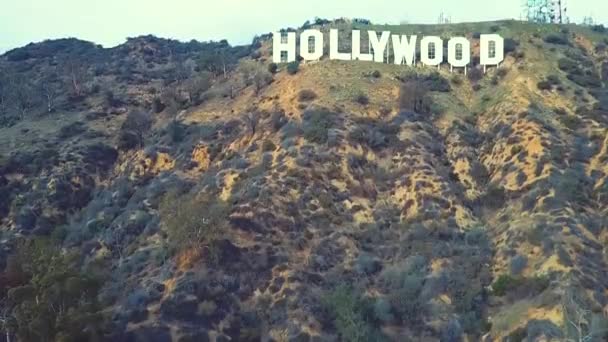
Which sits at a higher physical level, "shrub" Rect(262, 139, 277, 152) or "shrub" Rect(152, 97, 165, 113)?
"shrub" Rect(152, 97, 165, 113)

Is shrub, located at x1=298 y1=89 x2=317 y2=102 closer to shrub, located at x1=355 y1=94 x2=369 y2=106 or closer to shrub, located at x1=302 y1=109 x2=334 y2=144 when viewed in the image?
shrub, located at x1=302 y1=109 x2=334 y2=144

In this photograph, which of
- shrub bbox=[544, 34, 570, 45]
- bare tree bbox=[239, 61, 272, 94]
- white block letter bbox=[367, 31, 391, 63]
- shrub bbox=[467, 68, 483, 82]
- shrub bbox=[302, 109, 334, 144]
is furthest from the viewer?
shrub bbox=[544, 34, 570, 45]

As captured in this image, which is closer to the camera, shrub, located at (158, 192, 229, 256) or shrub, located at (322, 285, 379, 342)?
shrub, located at (322, 285, 379, 342)

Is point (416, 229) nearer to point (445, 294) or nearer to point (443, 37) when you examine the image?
point (445, 294)

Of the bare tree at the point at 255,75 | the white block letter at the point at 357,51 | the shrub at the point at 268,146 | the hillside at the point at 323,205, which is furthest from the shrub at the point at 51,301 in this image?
the white block letter at the point at 357,51

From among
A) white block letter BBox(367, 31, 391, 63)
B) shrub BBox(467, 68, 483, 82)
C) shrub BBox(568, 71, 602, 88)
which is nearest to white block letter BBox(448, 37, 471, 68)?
shrub BBox(467, 68, 483, 82)

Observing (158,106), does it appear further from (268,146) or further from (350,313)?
(350,313)

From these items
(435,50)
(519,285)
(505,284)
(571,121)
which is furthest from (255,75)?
(519,285)
